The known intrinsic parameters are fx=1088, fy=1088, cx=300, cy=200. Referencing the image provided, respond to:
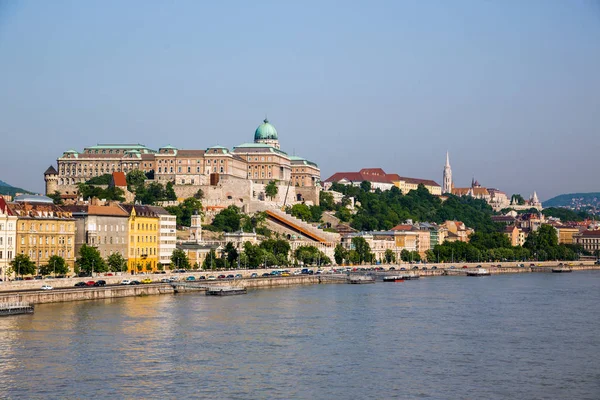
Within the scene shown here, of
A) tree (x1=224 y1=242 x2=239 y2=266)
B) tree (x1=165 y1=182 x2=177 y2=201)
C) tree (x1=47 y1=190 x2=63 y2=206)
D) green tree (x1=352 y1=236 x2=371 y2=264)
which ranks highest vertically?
tree (x1=165 y1=182 x2=177 y2=201)

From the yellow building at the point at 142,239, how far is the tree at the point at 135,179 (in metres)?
27.1

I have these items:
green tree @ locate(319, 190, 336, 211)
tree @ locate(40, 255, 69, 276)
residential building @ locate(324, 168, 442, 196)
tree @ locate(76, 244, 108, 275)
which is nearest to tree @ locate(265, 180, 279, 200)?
green tree @ locate(319, 190, 336, 211)

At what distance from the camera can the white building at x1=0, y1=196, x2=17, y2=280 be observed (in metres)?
52.7

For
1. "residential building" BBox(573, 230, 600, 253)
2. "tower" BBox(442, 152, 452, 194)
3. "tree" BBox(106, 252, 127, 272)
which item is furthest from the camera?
"tower" BBox(442, 152, 452, 194)

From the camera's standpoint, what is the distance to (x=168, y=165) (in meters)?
99.8

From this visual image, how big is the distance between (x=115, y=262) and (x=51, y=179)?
40380 millimetres

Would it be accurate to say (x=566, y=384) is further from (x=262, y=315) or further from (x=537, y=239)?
(x=537, y=239)

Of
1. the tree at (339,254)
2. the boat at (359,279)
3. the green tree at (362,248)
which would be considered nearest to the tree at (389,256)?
the green tree at (362,248)

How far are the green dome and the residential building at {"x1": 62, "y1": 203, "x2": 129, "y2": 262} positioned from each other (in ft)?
182

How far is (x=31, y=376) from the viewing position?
28.6 metres

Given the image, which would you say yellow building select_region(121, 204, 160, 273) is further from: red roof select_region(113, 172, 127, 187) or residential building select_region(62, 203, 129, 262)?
red roof select_region(113, 172, 127, 187)

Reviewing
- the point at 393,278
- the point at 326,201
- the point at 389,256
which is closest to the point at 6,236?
the point at 393,278

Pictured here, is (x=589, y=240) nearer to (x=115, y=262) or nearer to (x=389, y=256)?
(x=389, y=256)

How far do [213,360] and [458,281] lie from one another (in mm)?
48377
